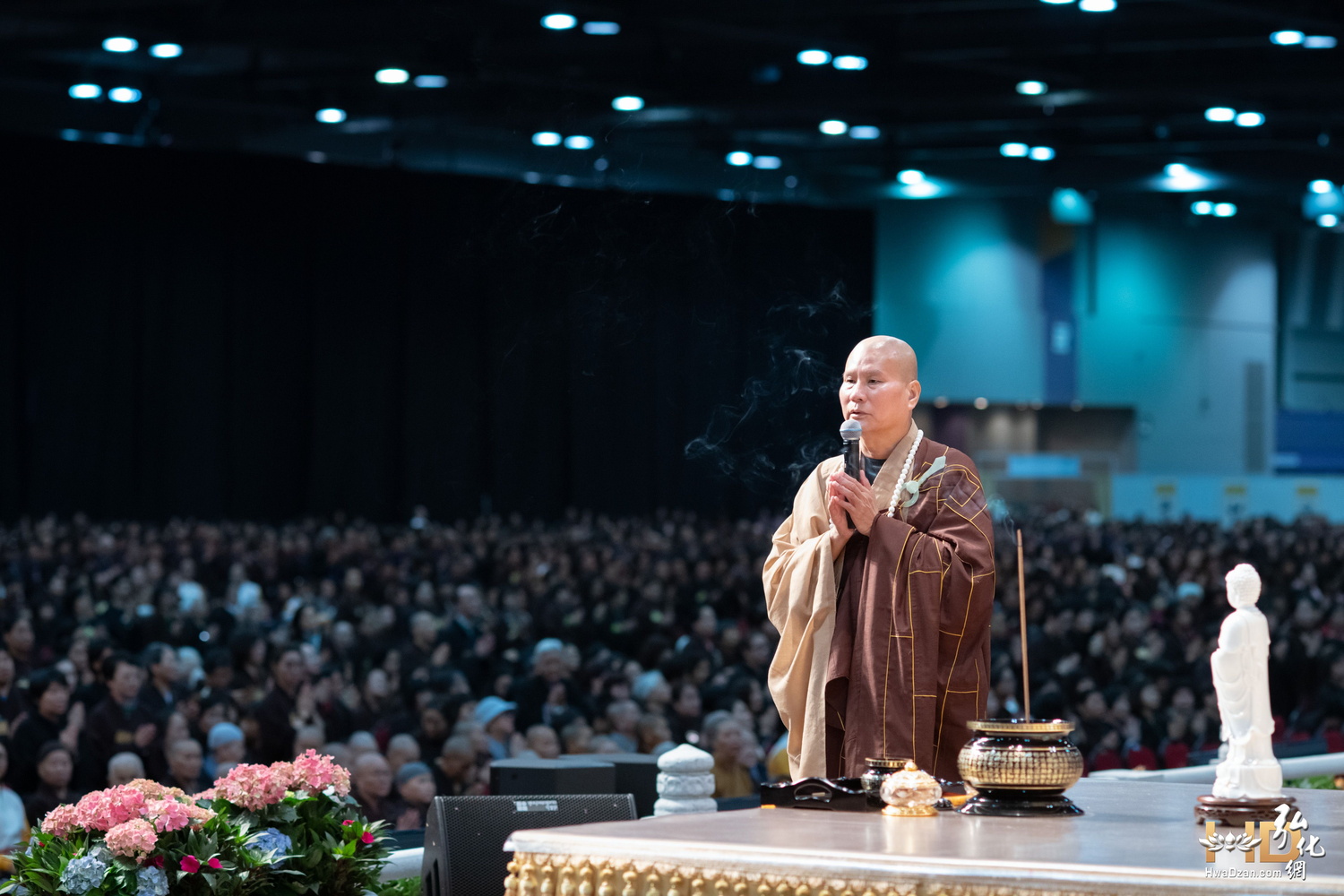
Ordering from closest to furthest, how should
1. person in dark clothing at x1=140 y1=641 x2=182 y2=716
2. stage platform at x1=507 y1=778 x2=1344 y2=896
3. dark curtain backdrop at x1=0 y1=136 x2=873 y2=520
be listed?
stage platform at x1=507 y1=778 x2=1344 y2=896, person in dark clothing at x1=140 y1=641 x2=182 y2=716, dark curtain backdrop at x1=0 y1=136 x2=873 y2=520

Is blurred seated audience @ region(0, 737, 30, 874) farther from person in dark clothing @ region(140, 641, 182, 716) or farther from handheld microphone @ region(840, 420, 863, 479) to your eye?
handheld microphone @ region(840, 420, 863, 479)

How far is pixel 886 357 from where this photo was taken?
3613mm

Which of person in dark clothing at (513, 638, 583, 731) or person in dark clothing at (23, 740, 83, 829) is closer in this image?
person in dark clothing at (23, 740, 83, 829)

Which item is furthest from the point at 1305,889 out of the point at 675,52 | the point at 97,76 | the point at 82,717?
the point at 97,76

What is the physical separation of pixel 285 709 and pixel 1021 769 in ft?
18.8

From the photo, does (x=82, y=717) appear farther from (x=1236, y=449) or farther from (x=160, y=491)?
(x=1236, y=449)

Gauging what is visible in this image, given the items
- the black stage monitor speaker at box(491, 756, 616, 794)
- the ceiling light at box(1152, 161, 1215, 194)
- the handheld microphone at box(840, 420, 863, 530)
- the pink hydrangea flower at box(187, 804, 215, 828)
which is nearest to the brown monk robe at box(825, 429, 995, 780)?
the handheld microphone at box(840, 420, 863, 530)

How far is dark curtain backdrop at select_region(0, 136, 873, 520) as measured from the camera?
19.8 meters

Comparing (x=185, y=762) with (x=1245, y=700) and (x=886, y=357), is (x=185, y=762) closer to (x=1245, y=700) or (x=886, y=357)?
(x=886, y=357)

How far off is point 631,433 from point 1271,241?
11975 mm

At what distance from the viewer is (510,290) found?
2119 centimetres

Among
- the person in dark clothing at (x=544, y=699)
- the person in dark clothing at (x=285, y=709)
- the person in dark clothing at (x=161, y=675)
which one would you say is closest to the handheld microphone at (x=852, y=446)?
the person in dark clothing at (x=285, y=709)

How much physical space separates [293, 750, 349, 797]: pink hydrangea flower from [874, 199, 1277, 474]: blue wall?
67.7ft

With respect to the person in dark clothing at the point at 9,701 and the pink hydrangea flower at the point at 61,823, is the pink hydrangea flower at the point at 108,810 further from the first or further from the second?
the person in dark clothing at the point at 9,701
